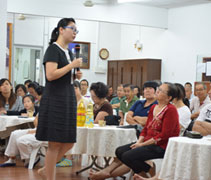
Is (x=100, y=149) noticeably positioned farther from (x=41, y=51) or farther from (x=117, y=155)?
(x=41, y=51)

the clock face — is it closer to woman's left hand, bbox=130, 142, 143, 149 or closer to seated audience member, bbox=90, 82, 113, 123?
→ seated audience member, bbox=90, 82, 113, 123

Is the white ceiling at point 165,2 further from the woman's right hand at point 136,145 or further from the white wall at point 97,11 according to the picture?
the woman's right hand at point 136,145

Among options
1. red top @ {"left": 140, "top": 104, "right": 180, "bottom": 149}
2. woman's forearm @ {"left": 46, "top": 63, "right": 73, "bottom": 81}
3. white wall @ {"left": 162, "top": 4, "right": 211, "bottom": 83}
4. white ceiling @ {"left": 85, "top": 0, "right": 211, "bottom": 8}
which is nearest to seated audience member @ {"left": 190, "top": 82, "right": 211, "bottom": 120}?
red top @ {"left": 140, "top": 104, "right": 180, "bottom": 149}

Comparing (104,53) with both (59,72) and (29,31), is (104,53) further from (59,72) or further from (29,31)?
(59,72)

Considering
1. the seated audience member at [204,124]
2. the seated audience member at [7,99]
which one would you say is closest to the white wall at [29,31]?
the seated audience member at [7,99]

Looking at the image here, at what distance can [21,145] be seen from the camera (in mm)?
5680

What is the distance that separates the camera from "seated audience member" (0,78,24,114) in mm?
6832

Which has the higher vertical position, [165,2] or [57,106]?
[165,2]

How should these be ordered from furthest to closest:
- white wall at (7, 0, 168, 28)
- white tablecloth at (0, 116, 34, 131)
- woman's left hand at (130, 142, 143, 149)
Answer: white wall at (7, 0, 168, 28) → white tablecloth at (0, 116, 34, 131) → woman's left hand at (130, 142, 143, 149)

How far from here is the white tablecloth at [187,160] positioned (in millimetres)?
3662

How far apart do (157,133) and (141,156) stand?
0.96ft

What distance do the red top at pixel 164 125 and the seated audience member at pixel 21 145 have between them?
2.05m

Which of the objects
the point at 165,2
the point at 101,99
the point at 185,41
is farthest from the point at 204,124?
the point at 185,41

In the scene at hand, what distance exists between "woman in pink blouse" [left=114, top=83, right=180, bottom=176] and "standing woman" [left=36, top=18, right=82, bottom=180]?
3.74ft
